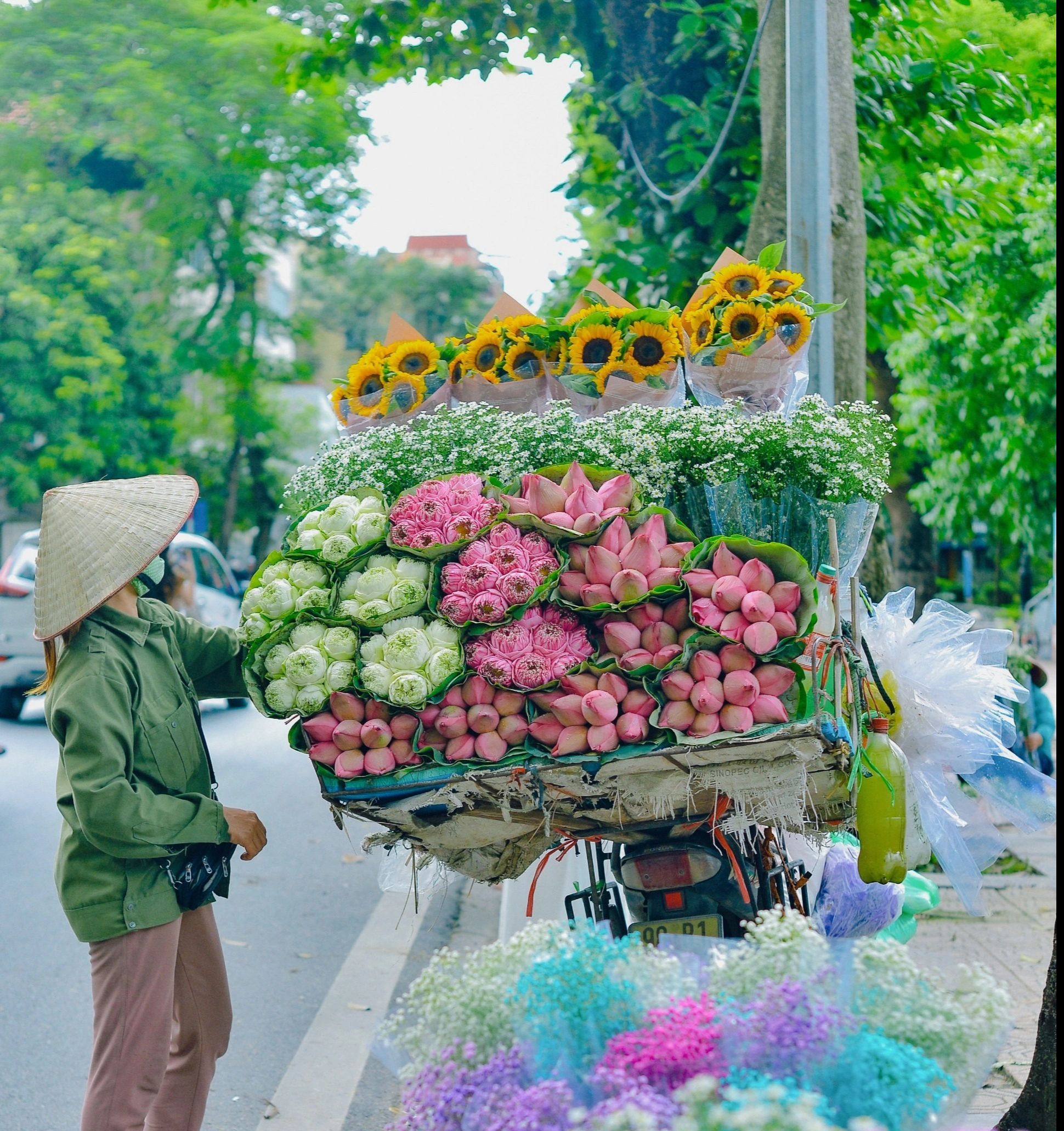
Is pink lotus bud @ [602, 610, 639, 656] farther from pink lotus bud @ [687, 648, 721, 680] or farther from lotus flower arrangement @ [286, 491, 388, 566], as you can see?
lotus flower arrangement @ [286, 491, 388, 566]

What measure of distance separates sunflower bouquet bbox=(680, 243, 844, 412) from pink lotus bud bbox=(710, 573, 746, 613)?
78 cm

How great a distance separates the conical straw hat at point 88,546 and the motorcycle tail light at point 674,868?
1408 millimetres

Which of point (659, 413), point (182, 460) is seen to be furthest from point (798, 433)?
point (182, 460)

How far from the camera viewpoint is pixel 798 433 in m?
2.56

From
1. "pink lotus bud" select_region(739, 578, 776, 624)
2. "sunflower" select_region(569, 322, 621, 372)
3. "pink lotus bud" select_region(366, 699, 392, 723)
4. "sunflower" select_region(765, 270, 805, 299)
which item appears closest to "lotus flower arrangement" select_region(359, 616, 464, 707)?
"pink lotus bud" select_region(366, 699, 392, 723)

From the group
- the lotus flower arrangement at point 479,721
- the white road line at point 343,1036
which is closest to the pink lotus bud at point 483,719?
the lotus flower arrangement at point 479,721

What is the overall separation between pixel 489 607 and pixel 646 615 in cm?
33

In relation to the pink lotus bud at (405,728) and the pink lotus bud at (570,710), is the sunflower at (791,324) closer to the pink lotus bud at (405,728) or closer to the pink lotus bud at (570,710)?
the pink lotus bud at (570,710)

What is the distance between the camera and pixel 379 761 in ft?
7.56

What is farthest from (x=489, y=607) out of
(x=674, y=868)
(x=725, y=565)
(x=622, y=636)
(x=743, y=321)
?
(x=743, y=321)

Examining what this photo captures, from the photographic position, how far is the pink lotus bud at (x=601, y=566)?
234 centimetres

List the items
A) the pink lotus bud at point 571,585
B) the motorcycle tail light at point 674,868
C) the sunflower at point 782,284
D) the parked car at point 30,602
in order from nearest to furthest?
1. the pink lotus bud at point 571,585
2. the motorcycle tail light at point 674,868
3. the sunflower at point 782,284
4. the parked car at point 30,602

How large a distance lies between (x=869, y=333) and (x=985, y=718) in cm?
683

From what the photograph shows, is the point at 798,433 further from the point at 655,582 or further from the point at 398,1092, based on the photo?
the point at 398,1092
